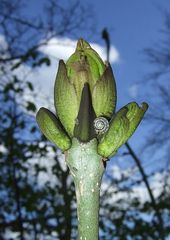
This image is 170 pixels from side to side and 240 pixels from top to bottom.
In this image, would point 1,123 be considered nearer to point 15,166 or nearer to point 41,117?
point 15,166

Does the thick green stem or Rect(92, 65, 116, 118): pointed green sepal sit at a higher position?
Rect(92, 65, 116, 118): pointed green sepal

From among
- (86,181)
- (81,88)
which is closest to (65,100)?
(81,88)

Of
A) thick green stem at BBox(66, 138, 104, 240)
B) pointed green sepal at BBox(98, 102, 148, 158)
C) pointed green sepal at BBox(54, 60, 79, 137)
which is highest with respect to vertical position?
pointed green sepal at BBox(54, 60, 79, 137)

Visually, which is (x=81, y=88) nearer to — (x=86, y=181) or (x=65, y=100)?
(x=65, y=100)

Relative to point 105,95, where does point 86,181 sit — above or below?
below

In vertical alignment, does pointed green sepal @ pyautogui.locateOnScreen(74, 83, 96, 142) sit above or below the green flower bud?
below
